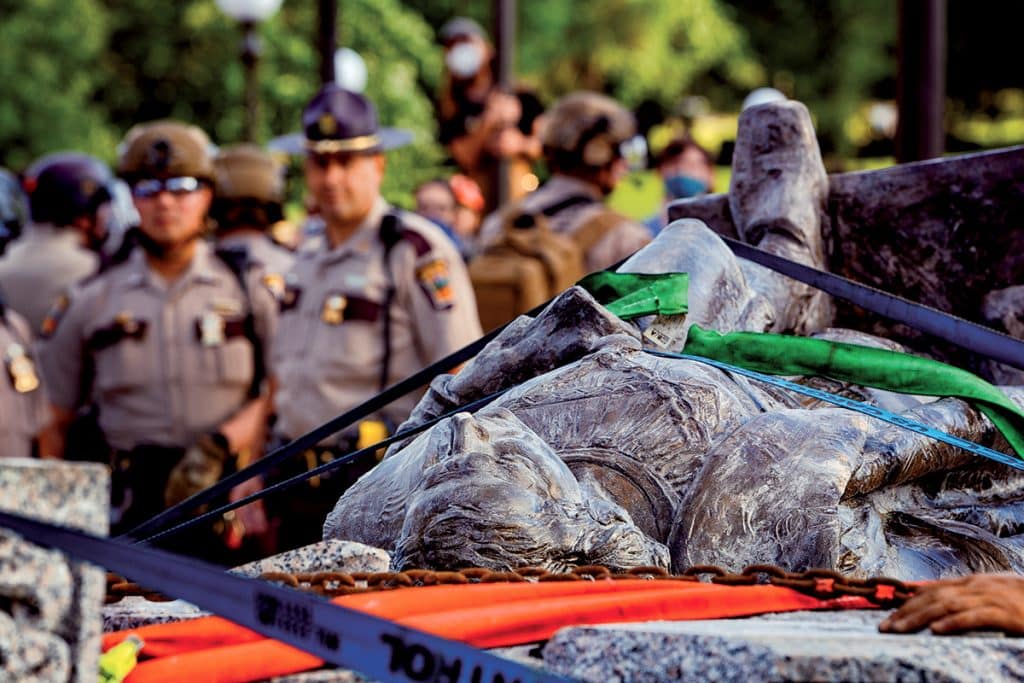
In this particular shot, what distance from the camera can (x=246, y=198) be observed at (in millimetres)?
10344

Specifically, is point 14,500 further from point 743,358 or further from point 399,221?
point 399,221

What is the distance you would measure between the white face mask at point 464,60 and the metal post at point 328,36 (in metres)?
2.01

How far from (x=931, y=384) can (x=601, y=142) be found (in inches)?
221

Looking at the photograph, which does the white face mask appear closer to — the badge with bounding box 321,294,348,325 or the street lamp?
the street lamp

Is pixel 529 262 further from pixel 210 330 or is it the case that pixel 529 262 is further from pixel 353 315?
pixel 210 330

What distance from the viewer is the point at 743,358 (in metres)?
4.02

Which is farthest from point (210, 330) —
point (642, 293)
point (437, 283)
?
point (642, 293)

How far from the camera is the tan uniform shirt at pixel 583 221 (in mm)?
8938

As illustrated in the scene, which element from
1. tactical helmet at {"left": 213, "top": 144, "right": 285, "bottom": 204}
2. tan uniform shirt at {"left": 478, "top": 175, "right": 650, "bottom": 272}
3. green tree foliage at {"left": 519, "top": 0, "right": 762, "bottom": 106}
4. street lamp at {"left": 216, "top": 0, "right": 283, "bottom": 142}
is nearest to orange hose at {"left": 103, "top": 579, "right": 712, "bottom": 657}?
tan uniform shirt at {"left": 478, "top": 175, "right": 650, "bottom": 272}

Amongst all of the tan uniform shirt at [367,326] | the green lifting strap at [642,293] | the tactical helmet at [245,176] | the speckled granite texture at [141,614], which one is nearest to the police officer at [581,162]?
the tan uniform shirt at [367,326]

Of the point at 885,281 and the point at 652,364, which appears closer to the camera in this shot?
the point at 652,364

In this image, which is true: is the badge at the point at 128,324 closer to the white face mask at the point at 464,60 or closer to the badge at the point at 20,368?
the badge at the point at 20,368

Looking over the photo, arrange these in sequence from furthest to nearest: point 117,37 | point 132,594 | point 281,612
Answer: point 117,37, point 132,594, point 281,612

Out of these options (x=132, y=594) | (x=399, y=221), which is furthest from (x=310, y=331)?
(x=132, y=594)
